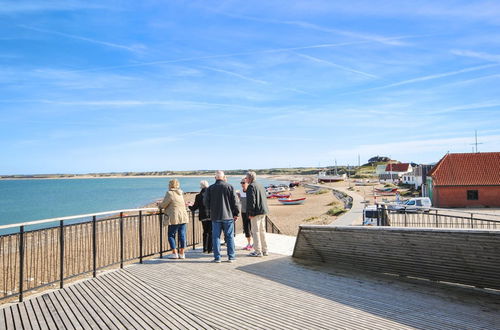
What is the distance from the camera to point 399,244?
259 inches

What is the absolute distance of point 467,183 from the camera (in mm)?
34750

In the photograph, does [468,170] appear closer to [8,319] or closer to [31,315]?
[31,315]

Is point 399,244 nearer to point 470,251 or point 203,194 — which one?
point 470,251

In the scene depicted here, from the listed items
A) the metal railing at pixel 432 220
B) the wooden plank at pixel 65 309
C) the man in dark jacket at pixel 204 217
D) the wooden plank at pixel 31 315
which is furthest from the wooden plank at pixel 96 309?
the metal railing at pixel 432 220

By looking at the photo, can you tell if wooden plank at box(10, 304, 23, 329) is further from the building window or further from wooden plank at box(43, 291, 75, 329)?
the building window

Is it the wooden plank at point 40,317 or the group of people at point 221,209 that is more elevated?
the group of people at point 221,209

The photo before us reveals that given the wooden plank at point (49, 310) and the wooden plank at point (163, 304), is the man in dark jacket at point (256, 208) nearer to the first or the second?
the wooden plank at point (163, 304)

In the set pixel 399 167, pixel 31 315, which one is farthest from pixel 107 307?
pixel 399 167

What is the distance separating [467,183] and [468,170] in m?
1.83

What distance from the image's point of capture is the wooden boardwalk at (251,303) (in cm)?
496

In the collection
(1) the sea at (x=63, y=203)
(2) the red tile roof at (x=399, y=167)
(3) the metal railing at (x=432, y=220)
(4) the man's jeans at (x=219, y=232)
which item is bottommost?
(1) the sea at (x=63, y=203)

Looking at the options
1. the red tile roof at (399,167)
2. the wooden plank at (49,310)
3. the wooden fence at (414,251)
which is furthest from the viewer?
the red tile roof at (399,167)

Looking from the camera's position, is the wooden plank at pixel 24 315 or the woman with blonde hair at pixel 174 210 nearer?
the wooden plank at pixel 24 315

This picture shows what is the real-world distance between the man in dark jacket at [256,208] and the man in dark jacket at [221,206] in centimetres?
33
